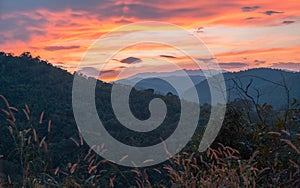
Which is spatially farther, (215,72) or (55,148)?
(55,148)

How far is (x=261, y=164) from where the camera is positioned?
231 inches

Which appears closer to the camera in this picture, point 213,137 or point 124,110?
point 213,137

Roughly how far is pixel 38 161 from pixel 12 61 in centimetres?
4444

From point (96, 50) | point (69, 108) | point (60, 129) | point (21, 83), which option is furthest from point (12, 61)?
point (96, 50)

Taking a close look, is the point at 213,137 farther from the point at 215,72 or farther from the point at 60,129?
the point at 60,129

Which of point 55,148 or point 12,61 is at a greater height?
point 12,61

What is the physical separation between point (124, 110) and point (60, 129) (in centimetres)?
1115

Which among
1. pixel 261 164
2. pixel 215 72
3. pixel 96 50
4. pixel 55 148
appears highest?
pixel 96 50

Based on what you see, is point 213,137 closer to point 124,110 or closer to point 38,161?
point 38,161

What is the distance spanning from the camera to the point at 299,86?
26516mm

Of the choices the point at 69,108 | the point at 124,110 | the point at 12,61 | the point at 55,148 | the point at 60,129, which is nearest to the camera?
the point at 55,148

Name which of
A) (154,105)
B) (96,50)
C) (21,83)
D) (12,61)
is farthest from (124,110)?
(96,50)

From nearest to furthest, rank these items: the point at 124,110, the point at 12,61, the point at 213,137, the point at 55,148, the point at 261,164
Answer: the point at 261,164, the point at 213,137, the point at 55,148, the point at 124,110, the point at 12,61

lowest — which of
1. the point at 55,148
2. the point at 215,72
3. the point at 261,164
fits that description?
the point at 55,148
